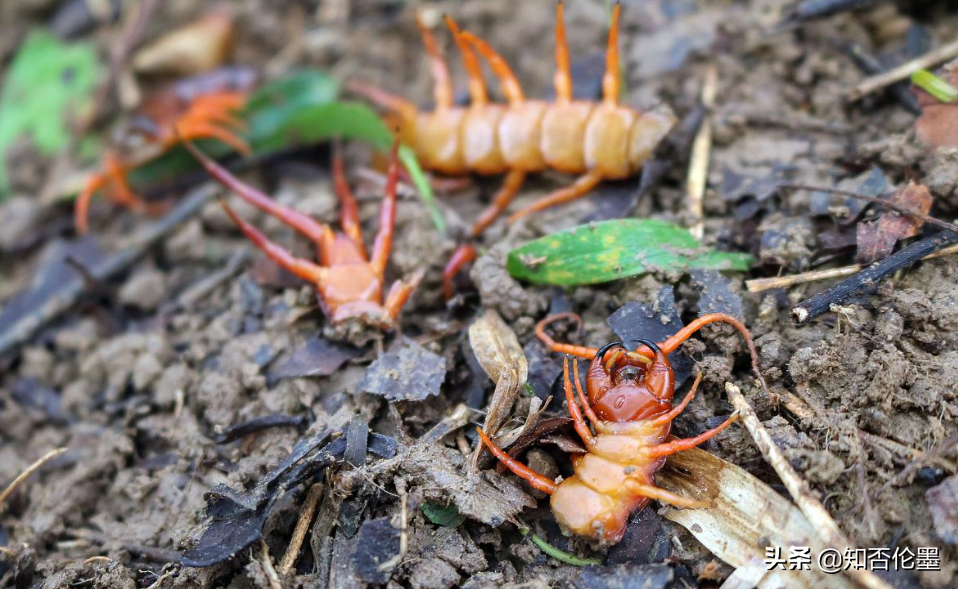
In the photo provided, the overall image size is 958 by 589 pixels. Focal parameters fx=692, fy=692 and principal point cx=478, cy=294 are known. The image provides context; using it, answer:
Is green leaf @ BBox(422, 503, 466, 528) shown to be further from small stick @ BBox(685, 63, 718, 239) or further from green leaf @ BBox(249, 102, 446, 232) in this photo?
small stick @ BBox(685, 63, 718, 239)

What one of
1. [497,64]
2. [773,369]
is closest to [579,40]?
[497,64]

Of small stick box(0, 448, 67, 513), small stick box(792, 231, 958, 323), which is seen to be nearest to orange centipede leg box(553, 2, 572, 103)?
small stick box(792, 231, 958, 323)

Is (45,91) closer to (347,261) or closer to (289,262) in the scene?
(289,262)

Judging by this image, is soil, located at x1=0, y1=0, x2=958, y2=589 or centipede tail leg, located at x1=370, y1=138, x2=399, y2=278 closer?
soil, located at x1=0, y1=0, x2=958, y2=589

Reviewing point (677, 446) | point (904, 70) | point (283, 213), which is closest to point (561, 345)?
point (677, 446)

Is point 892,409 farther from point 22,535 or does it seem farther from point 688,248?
point 22,535
